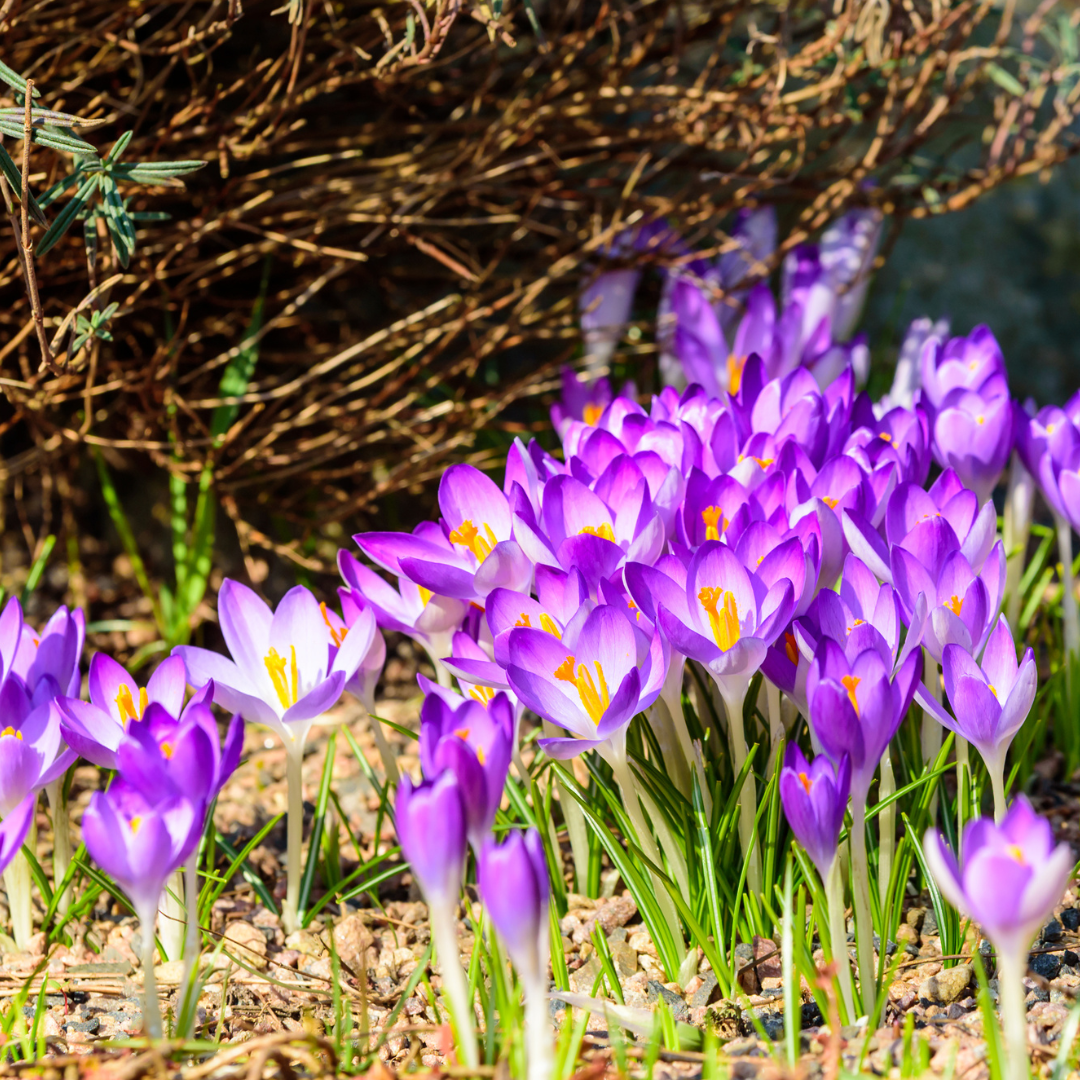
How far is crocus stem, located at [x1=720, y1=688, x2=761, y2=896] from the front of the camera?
100 centimetres

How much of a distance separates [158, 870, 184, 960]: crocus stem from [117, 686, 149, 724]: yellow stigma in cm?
20

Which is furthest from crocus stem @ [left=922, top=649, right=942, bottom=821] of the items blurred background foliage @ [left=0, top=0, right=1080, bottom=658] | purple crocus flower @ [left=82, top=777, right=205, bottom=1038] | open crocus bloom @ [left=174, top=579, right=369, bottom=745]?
blurred background foliage @ [left=0, top=0, right=1080, bottom=658]

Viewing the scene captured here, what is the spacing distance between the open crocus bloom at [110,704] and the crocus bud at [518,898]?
1.10 ft

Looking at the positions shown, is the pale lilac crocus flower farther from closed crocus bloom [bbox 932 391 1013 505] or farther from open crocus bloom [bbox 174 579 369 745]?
closed crocus bloom [bbox 932 391 1013 505]

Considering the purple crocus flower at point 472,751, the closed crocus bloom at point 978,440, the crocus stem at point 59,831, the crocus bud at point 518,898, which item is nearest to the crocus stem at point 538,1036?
the crocus bud at point 518,898

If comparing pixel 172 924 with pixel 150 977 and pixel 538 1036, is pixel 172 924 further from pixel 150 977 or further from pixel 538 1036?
pixel 538 1036

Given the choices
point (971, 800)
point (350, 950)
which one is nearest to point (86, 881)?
point (350, 950)

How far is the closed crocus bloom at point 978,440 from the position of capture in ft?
4.30

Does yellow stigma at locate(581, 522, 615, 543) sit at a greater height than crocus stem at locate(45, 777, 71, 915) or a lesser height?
Result: greater

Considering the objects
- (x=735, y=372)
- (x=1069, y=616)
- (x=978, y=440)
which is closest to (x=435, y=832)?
(x=978, y=440)

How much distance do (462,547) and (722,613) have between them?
11.4 inches

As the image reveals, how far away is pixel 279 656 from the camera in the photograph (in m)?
1.08

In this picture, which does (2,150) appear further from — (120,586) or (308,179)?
(120,586)

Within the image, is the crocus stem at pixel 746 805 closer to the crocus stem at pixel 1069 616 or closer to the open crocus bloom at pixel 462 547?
the open crocus bloom at pixel 462 547
